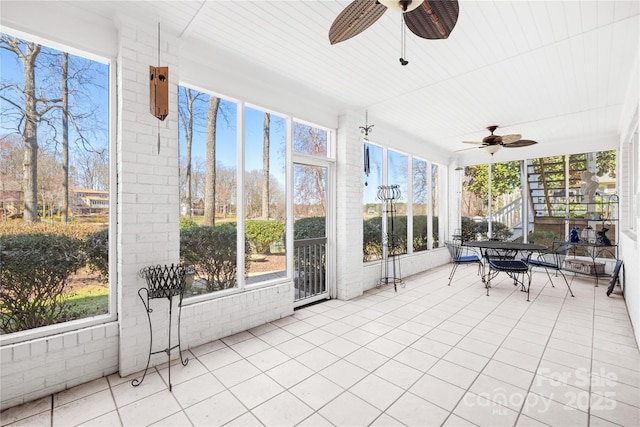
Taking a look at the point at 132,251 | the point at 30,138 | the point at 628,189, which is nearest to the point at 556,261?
the point at 628,189

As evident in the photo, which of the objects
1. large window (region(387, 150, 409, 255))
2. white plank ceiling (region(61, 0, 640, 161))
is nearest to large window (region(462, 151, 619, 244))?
white plank ceiling (region(61, 0, 640, 161))

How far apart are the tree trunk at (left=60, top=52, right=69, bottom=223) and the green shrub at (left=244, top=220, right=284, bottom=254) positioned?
162cm

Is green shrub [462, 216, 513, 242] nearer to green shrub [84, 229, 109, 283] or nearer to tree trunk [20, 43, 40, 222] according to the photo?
green shrub [84, 229, 109, 283]

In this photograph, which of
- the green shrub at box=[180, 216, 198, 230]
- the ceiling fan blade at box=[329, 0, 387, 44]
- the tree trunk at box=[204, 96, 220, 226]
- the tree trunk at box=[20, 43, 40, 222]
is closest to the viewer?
the ceiling fan blade at box=[329, 0, 387, 44]

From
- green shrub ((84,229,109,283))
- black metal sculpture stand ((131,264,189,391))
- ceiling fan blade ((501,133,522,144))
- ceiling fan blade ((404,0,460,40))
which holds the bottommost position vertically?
black metal sculpture stand ((131,264,189,391))

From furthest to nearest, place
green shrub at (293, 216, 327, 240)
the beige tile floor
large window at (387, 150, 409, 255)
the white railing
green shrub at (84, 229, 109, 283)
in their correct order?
the white railing < large window at (387, 150, 409, 255) < green shrub at (293, 216, 327, 240) < green shrub at (84, 229, 109, 283) < the beige tile floor

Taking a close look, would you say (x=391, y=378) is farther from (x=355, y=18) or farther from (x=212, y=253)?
(x=355, y=18)

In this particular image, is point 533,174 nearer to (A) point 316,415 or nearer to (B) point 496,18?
(B) point 496,18

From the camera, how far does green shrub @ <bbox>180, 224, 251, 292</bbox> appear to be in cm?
302

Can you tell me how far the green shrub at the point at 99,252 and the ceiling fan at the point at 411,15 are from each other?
2.50 meters

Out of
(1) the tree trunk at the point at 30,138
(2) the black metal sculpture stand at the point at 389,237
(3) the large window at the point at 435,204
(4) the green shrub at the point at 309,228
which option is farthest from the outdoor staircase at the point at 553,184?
(1) the tree trunk at the point at 30,138

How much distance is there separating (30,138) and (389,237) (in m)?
5.07

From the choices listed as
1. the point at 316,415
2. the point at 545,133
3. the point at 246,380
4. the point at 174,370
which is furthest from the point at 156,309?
the point at 545,133

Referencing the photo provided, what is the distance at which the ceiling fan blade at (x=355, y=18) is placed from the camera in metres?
1.66
